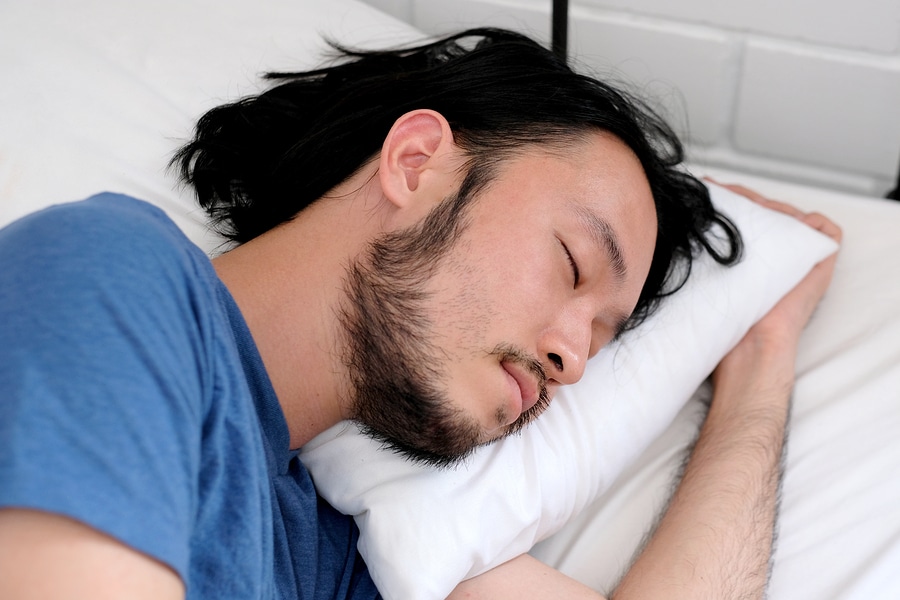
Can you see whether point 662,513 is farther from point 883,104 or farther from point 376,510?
point 883,104

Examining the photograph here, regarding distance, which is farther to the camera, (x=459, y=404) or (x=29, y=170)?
(x=29, y=170)

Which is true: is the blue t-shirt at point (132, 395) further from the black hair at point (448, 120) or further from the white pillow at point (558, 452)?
the black hair at point (448, 120)

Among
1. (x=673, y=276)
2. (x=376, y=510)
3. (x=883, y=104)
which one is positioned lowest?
(x=376, y=510)

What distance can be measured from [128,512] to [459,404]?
1.49 feet

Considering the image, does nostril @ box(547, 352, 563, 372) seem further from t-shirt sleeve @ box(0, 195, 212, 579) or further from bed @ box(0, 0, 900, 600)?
t-shirt sleeve @ box(0, 195, 212, 579)

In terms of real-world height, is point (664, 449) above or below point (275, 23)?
below

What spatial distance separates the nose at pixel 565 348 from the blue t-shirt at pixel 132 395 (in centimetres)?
36

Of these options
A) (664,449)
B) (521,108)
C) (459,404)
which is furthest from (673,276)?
(459,404)

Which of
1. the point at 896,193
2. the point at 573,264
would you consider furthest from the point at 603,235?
the point at 896,193

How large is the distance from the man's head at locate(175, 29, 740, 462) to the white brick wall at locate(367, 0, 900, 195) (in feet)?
1.23

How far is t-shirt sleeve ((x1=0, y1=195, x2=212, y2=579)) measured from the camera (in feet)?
2.19

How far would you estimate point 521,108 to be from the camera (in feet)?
3.93

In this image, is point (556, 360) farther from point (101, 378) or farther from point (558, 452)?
point (101, 378)

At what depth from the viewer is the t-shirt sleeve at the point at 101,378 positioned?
0.67m
